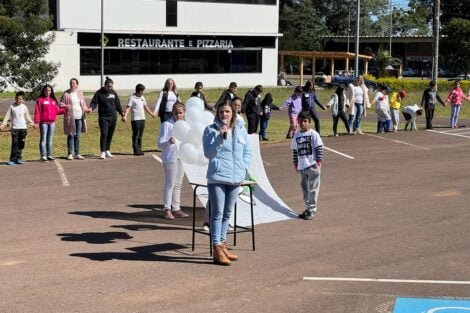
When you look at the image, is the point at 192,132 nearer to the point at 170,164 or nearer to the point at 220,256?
the point at 170,164

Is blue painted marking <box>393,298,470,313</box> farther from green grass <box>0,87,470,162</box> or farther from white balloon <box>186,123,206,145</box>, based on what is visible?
green grass <box>0,87,470,162</box>

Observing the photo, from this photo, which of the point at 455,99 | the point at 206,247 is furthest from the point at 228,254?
the point at 455,99

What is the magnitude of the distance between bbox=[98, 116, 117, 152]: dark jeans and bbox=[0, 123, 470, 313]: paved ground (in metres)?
1.65

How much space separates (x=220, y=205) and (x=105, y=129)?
33.2 feet

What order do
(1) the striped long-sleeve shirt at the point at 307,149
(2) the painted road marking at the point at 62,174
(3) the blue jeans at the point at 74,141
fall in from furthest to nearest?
(3) the blue jeans at the point at 74,141 < (2) the painted road marking at the point at 62,174 < (1) the striped long-sleeve shirt at the point at 307,149

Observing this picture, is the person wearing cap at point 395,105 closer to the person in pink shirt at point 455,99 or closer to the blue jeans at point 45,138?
the person in pink shirt at point 455,99

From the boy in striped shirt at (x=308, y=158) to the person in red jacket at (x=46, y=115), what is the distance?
774 centimetres

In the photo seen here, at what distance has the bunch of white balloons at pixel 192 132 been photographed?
10.7 m

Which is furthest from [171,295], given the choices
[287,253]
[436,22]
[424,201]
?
[436,22]

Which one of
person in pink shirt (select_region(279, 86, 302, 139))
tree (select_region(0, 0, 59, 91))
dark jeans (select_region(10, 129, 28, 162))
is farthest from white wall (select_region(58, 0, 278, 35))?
dark jeans (select_region(10, 129, 28, 162))

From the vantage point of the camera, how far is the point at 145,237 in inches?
415

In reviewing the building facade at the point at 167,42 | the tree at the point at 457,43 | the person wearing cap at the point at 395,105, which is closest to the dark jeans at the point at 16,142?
the person wearing cap at the point at 395,105

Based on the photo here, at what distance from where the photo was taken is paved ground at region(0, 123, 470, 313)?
7.65 metres

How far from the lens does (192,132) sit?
10859 mm
